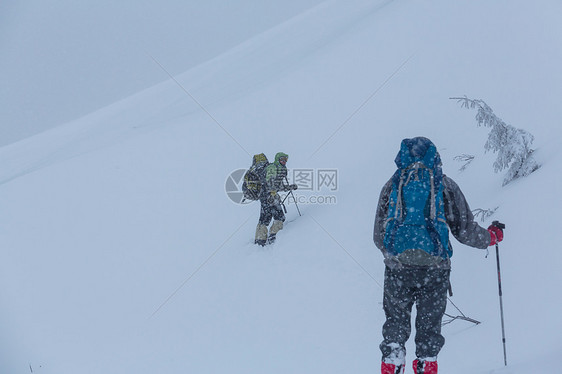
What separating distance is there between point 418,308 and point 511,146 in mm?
4061

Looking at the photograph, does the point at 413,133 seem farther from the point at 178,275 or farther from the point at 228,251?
the point at 178,275

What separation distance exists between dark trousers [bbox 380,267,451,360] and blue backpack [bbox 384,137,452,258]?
19 cm

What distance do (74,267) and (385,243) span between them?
389 inches

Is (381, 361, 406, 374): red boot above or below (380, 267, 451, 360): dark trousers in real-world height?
below

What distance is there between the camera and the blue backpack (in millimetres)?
3127

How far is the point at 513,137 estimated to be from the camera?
6.16 m

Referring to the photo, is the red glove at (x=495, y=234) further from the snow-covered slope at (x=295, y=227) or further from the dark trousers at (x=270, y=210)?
the dark trousers at (x=270, y=210)

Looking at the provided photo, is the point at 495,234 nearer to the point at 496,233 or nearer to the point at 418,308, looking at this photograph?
the point at 496,233

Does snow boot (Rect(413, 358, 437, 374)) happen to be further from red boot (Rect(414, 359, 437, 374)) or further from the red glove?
the red glove

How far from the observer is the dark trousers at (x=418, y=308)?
3.18 meters

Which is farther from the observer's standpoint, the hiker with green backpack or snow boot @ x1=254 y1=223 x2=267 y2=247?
snow boot @ x1=254 y1=223 x2=267 y2=247

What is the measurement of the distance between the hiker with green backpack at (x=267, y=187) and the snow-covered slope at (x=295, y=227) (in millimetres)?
394

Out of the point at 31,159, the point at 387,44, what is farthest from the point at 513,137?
the point at 31,159

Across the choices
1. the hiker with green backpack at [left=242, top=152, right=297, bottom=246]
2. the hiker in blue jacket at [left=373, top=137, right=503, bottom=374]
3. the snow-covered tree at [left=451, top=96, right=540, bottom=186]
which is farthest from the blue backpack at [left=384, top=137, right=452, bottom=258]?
the hiker with green backpack at [left=242, top=152, right=297, bottom=246]
